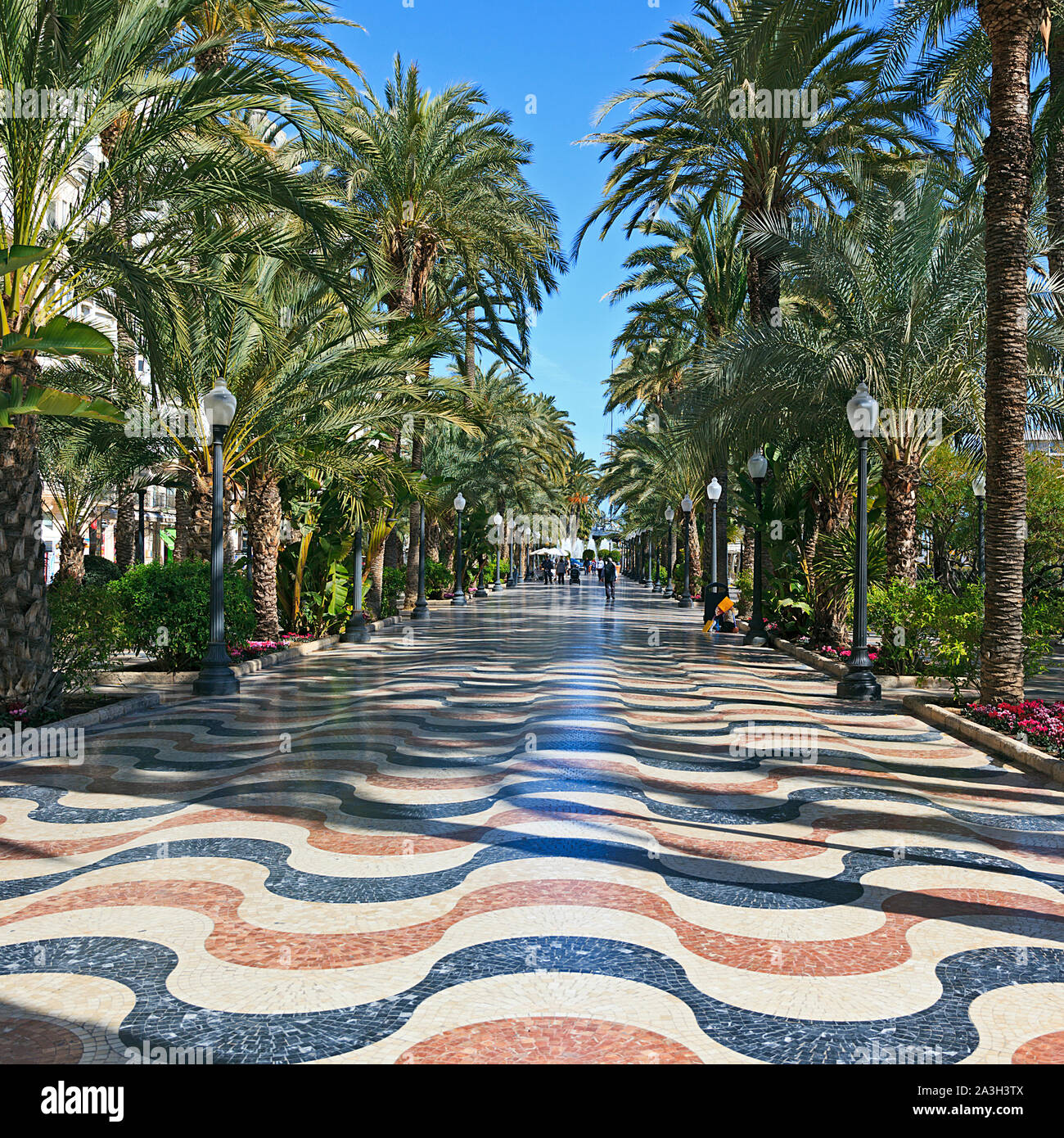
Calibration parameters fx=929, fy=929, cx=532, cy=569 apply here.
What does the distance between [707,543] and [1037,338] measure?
27.8m

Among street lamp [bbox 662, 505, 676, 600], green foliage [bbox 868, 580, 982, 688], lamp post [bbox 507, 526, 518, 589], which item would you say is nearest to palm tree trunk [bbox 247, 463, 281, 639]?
green foliage [bbox 868, 580, 982, 688]

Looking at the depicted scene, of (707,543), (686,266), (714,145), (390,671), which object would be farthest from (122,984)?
(707,543)

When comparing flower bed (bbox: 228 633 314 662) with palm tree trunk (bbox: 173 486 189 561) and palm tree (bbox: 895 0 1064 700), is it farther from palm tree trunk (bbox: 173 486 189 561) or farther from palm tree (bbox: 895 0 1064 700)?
palm tree (bbox: 895 0 1064 700)

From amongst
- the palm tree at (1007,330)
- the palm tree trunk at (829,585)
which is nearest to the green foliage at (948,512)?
the palm tree trunk at (829,585)

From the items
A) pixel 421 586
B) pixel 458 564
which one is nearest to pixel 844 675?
pixel 421 586

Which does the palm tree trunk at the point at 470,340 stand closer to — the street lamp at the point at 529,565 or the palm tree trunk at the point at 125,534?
the palm tree trunk at the point at 125,534

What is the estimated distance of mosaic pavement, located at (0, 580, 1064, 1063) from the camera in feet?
10.0

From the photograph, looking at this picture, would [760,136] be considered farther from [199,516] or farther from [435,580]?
[435,580]

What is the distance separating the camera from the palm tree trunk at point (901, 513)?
Result: 1269 cm

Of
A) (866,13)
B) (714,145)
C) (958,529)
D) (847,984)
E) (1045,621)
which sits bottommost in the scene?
(847,984)

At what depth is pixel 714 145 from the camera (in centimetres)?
1716

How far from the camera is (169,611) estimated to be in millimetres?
12141
